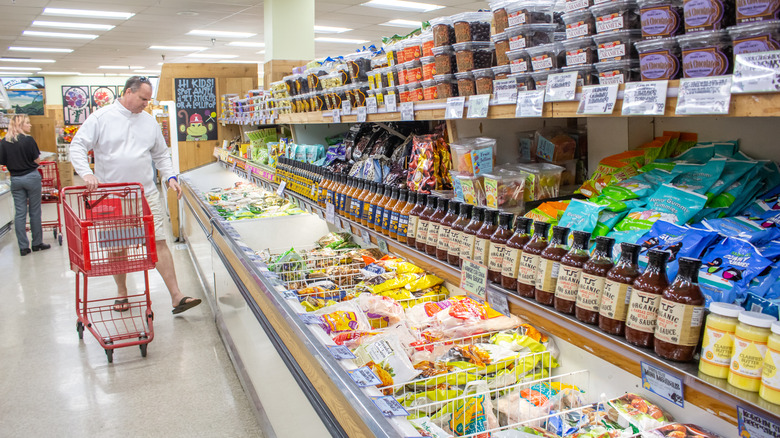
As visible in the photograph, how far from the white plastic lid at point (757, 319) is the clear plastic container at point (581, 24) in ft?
2.40

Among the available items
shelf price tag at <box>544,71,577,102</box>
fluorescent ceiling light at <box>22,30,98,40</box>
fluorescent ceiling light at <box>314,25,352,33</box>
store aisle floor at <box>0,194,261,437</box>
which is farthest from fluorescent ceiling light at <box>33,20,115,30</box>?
shelf price tag at <box>544,71,577,102</box>

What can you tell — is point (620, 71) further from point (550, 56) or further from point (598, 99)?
point (550, 56)

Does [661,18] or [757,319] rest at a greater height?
[661,18]

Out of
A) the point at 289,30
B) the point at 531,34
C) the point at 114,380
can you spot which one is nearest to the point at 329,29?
the point at 289,30

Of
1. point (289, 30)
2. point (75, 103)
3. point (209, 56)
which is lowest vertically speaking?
point (289, 30)

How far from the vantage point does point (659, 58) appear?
3.76 feet

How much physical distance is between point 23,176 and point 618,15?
792 cm

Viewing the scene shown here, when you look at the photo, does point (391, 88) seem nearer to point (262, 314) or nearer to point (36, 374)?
point (262, 314)

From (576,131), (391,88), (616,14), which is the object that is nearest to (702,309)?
(616,14)

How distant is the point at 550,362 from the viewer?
170 cm

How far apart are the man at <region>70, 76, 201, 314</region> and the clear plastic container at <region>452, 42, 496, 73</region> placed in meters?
3.42

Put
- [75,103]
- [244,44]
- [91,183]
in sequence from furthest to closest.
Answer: [75,103], [244,44], [91,183]

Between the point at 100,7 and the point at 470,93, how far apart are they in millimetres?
10097

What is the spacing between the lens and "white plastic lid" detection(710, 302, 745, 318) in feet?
3.17
